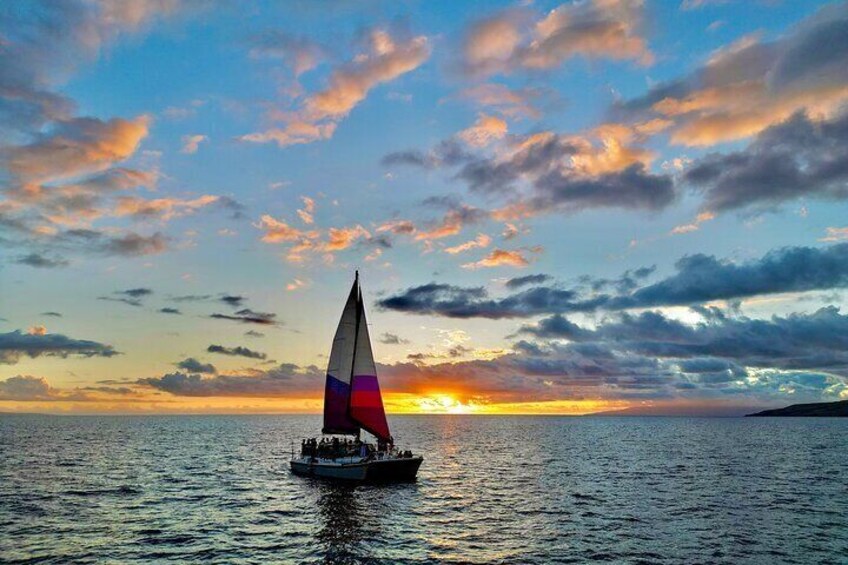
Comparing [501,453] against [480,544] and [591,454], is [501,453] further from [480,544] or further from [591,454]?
[480,544]

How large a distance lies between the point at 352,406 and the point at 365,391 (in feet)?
7.53

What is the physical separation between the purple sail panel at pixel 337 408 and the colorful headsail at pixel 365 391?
100 centimetres

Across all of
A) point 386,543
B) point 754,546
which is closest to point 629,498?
point 754,546

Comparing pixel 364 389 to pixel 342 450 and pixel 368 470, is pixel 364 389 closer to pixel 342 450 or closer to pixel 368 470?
pixel 342 450

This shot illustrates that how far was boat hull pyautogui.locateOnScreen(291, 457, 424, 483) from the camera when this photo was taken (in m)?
61.9

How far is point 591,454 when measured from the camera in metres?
118

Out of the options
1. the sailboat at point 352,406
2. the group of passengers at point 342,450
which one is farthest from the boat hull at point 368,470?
the group of passengers at point 342,450

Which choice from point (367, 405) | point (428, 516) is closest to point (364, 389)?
point (367, 405)

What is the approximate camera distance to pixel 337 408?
229 feet

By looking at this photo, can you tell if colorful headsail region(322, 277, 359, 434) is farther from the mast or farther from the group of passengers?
the group of passengers

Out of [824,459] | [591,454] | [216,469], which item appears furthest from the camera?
[591,454]

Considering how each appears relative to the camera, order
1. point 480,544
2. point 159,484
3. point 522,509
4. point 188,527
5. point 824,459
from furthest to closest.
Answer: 1. point 824,459
2. point 159,484
3. point 522,509
4. point 188,527
5. point 480,544

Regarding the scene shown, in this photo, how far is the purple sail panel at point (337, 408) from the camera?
68562 mm

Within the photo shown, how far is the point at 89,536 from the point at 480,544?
2736cm
